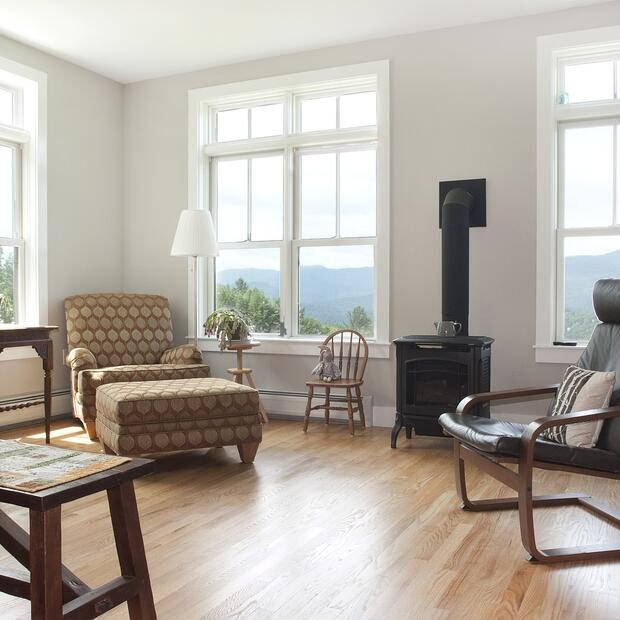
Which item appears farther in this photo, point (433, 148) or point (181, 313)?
point (181, 313)

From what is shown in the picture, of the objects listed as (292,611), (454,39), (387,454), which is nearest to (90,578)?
(292,611)

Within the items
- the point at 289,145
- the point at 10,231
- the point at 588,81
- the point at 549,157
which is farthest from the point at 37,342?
the point at 588,81

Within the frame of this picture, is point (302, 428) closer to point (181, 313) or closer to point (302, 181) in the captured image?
point (181, 313)

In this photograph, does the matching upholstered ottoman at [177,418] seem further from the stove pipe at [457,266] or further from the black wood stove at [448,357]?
the stove pipe at [457,266]

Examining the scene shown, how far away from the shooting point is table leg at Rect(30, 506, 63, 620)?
57.8 inches

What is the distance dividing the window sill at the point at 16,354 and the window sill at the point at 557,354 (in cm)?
385

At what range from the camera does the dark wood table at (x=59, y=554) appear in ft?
4.83

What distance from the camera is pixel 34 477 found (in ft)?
5.21

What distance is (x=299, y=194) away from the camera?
557cm

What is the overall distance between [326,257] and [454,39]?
6.31ft

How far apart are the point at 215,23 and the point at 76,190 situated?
1.91 m

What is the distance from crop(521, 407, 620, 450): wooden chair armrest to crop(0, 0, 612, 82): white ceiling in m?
3.07

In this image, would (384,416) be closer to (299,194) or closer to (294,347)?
(294,347)

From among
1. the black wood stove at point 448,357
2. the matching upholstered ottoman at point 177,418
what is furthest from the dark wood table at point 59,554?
the black wood stove at point 448,357
